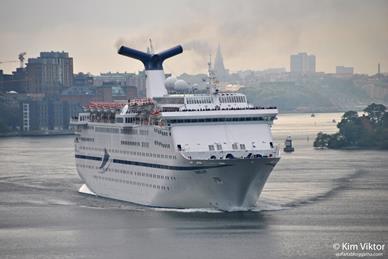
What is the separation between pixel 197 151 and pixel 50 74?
119113 mm

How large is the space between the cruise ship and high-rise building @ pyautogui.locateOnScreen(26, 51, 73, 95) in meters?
113

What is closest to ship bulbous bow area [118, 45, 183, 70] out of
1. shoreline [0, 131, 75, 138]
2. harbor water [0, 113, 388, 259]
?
harbor water [0, 113, 388, 259]

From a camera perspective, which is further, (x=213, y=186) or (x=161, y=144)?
(x=161, y=144)

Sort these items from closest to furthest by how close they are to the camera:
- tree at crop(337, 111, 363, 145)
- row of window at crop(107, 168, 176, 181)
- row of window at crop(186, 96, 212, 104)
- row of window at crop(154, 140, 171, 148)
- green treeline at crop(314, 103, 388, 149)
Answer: row of window at crop(107, 168, 176, 181) < row of window at crop(154, 140, 171, 148) < row of window at crop(186, 96, 212, 104) < green treeline at crop(314, 103, 388, 149) < tree at crop(337, 111, 363, 145)

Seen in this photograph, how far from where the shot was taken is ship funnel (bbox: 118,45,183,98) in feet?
181

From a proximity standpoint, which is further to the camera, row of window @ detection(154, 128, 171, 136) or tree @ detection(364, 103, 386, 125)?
tree @ detection(364, 103, 386, 125)

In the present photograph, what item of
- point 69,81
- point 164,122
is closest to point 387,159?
point 164,122

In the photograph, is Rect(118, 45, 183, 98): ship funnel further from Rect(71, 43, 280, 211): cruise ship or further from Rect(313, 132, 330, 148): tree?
Rect(313, 132, 330, 148): tree

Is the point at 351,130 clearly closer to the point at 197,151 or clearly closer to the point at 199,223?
the point at 197,151

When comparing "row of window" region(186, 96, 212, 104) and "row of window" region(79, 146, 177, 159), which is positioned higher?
"row of window" region(186, 96, 212, 104)

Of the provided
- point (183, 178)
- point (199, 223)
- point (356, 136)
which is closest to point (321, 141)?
point (356, 136)

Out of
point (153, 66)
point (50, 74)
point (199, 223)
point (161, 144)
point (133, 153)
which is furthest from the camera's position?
point (50, 74)

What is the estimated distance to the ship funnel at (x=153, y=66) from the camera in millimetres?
55156

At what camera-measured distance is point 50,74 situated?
164 meters
